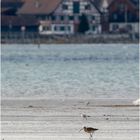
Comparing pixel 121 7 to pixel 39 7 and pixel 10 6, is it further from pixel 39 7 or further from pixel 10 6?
pixel 10 6

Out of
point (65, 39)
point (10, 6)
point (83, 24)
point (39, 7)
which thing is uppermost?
point (10, 6)

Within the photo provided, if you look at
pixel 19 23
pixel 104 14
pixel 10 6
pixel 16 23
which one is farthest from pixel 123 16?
pixel 10 6

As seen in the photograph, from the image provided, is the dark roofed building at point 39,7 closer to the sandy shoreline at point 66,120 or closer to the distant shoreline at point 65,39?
the distant shoreline at point 65,39

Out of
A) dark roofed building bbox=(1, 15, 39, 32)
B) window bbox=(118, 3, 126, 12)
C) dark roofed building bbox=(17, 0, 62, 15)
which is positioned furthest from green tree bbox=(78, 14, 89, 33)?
dark roofed building bbox=(1, 15, 39, 32)

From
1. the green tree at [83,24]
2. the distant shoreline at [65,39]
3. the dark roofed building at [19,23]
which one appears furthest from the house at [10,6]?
the green tree at [83,24]

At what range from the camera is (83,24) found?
120 meters

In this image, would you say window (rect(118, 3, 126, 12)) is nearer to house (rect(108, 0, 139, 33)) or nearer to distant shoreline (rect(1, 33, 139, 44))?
house (rect(108, 0, 139, 33))

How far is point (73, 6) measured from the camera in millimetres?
124062

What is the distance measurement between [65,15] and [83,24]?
113 inches

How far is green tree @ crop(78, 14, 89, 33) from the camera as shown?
119 m

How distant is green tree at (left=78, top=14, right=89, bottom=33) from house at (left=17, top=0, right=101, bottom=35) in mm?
1218

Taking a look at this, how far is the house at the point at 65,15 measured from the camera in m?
122

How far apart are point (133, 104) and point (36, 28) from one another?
10006 cm

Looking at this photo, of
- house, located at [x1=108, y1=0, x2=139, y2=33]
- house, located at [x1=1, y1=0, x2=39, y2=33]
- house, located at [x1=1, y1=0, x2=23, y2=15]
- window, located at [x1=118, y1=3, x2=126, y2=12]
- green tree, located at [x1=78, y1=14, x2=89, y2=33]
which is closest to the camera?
green tree, located at [x1=78, y1=14, x2=89, y2=33]
